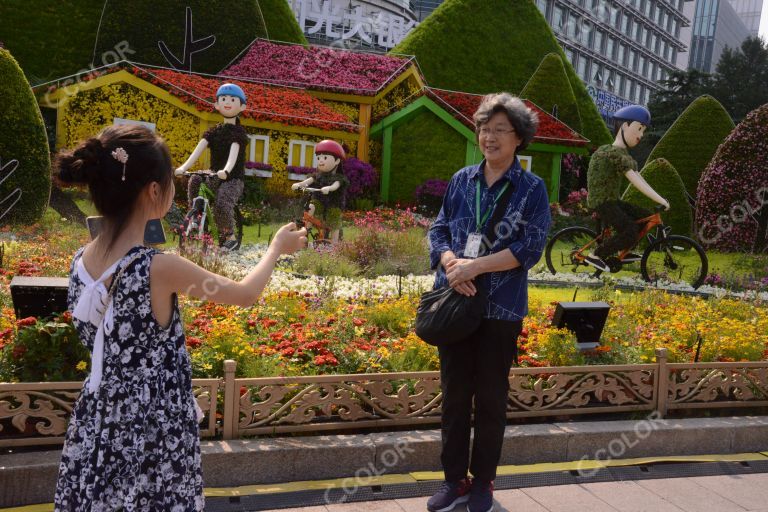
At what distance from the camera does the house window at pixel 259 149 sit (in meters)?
17.3

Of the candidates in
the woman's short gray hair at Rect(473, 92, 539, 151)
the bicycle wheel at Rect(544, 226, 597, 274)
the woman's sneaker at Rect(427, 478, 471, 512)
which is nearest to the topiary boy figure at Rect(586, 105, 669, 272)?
the bicycle wheel at Rect(544, 226, 597, 274)

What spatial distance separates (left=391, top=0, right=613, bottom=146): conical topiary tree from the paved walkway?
22.7m

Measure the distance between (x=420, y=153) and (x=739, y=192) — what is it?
8092 mm

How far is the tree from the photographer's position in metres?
38.7

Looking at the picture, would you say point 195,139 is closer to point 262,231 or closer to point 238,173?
point 262,231

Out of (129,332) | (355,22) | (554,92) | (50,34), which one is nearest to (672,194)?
(554,92)

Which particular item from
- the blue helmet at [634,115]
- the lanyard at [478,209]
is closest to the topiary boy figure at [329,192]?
the blue helmet at [634,115]

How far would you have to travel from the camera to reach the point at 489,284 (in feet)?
11.2

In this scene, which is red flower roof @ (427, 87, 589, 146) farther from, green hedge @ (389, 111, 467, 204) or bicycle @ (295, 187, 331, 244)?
bicycle @ (295, 187, 331, 244)

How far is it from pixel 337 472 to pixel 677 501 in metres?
1.81

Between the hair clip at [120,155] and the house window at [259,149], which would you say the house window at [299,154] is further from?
the hair clip at [120,155]

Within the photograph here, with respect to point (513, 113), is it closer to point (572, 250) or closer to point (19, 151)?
point (572, 250)

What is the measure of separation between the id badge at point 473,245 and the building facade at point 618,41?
60343 millimetres

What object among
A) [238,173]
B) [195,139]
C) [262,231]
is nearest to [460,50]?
[195,139]
